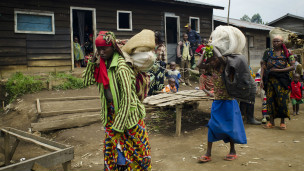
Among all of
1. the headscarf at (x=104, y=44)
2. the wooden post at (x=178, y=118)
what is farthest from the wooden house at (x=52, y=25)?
the headscarf at (x=104, y=44)

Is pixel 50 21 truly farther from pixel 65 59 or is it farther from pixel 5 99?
pixel 5 99

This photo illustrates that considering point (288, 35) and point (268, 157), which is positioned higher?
point (288, 35)

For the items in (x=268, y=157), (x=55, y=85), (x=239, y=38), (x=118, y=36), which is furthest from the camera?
(x=118, y=36)

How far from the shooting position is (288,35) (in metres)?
5.64

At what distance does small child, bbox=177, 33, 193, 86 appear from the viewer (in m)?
12.0

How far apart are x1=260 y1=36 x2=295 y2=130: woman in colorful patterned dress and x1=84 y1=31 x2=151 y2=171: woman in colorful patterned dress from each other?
3.62 meters

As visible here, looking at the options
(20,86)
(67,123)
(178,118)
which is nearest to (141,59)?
(178,118)

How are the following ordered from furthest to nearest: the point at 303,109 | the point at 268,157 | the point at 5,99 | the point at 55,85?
1. the point at 55,85
2. the point at 5,99
3. the point at 303,109
4. the point at 268,157

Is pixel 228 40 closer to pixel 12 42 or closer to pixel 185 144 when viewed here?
pixel 185 144

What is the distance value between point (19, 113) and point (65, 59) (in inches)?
167

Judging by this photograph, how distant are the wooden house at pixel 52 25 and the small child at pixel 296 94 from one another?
24.3ft

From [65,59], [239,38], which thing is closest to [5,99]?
[65,59]

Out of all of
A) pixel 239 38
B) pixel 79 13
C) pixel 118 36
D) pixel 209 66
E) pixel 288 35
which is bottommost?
pixel 209 66

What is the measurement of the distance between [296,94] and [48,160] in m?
6.76
